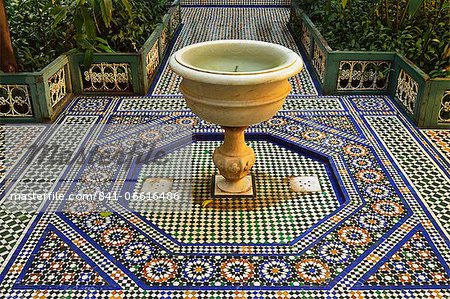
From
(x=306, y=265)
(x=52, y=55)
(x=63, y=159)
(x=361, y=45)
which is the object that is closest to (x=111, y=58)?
(x=52, y=55)

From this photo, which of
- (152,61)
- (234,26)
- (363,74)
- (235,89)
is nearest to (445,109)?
(363,74)

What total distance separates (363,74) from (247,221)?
2.07 metres

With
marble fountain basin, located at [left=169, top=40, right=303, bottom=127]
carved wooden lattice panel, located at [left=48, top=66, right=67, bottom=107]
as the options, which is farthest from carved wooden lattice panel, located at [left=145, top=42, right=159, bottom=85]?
marble fountain basin, located at [left=169, top=40, right=303, bottom=127]

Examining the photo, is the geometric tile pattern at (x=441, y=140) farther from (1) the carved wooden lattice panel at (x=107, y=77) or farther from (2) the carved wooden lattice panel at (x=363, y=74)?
(1) the carved wooden lattice panel at (x=107, y=77)

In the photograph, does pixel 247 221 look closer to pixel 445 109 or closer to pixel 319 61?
pixel 445 109

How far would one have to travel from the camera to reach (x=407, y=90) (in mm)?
3443

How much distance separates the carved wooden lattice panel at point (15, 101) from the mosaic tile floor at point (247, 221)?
0.67ft

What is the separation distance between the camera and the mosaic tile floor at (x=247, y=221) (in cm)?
188

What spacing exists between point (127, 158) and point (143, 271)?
108cm

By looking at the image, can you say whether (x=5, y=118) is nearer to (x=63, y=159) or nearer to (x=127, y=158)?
(x=63, y=159)

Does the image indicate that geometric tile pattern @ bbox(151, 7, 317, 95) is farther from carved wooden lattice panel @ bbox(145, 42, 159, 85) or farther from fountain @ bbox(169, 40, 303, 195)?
fountain @ bbox(169, 40, 303, 195)

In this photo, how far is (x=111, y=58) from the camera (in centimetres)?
373

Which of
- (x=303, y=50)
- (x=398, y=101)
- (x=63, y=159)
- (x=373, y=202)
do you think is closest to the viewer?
(x=373, y=202)

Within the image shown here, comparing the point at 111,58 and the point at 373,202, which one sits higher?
the point at 111,58
